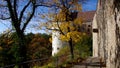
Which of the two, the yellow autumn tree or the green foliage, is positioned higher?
the yellow autumn tree

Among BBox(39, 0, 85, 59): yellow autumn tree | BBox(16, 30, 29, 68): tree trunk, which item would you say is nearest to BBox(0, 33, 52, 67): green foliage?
BBox(39, 0, 85, 59): yellow autumn tree

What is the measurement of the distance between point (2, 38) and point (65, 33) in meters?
9.67

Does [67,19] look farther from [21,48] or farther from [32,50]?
[32,50]

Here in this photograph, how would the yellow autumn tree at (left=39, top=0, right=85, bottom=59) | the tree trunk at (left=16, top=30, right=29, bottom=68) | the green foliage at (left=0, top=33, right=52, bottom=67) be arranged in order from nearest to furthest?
the tree trunk at (left=16, top=30, right=29, bottom=68)
the yellow autumn tree at (left=39, top=0, right=85, bottom=59)
the green foliage at (left=0, top=33, right=52, bottom=67)

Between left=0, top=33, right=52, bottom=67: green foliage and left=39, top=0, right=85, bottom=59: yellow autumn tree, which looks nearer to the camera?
left=39, top=0, right=85, bottom=59: yellow autumn tree

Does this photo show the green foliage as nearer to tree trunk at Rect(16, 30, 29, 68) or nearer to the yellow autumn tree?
the yellow autumn tree

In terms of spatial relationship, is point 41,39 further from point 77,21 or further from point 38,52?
point 77,21

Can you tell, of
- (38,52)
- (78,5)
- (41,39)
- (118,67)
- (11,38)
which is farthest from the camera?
(41,39)

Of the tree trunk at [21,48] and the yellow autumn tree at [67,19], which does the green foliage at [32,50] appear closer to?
the yellow autumn tree at [67,19]

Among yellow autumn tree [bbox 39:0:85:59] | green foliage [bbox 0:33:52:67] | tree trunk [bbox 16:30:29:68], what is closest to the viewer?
tree trunk [bbox 16:30:29:68]

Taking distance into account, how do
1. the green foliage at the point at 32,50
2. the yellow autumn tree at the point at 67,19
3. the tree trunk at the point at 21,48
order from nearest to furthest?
1. the tree trunk at the point at 21,48
2. the yellow autumn tree at the point at 67,19
3. the green foliage at the point at 32,50

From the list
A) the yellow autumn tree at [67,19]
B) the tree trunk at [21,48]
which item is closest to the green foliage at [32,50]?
the yellow autumn tree at [67,19]

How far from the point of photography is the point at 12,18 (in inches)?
778

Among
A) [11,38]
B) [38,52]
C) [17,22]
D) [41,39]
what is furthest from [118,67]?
[41,39]
